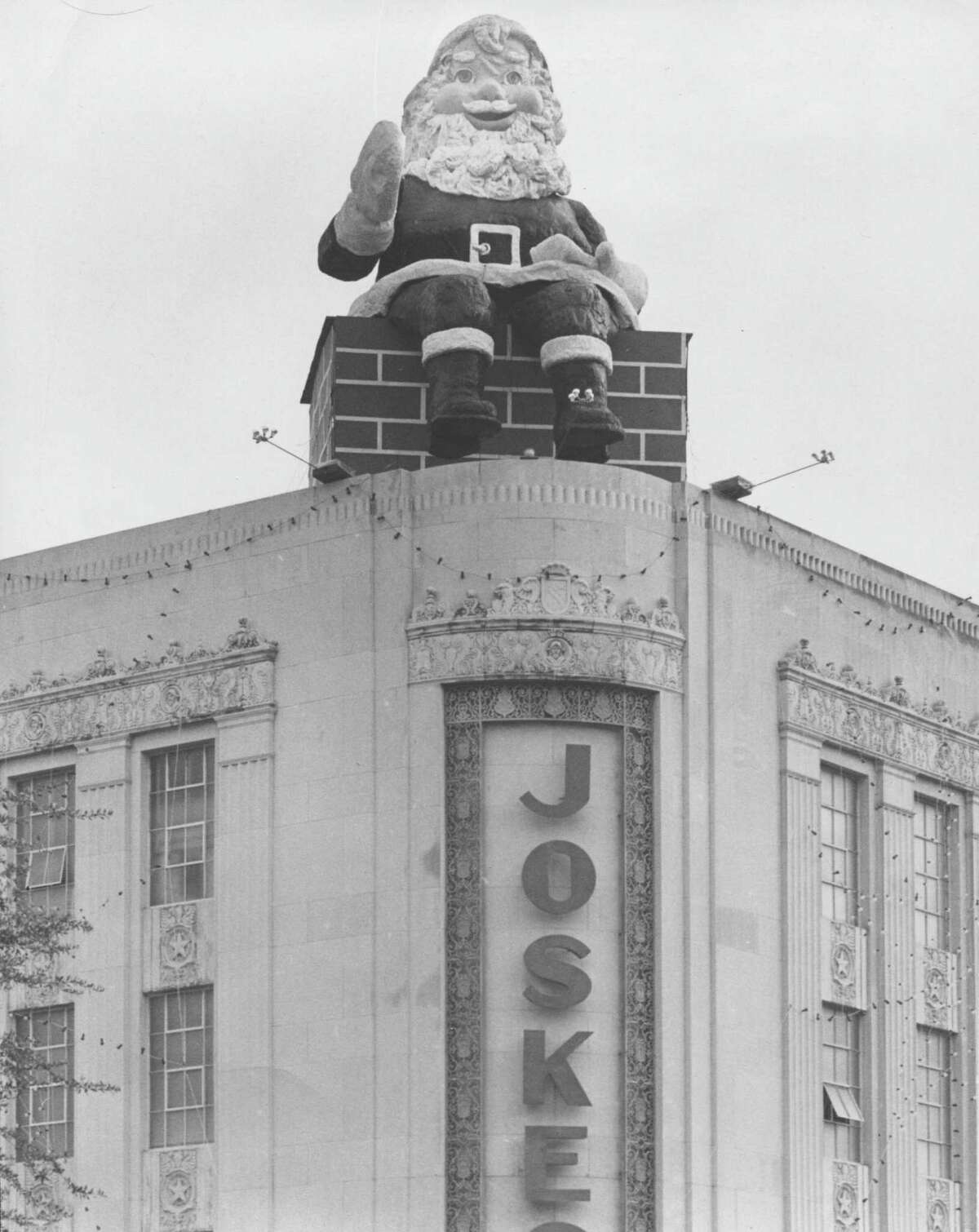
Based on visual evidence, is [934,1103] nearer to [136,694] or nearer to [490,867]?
[490,867]

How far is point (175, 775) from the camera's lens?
5216 cm

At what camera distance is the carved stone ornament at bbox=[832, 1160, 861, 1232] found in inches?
1998

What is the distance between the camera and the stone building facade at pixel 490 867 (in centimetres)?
4822

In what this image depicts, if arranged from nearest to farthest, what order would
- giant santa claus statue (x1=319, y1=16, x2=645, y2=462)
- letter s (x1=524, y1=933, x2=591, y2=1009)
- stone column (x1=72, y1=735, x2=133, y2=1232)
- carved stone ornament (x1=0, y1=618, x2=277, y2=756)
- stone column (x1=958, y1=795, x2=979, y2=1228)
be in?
1. letter s (x1=524, y1=933, x2=591, y2=1009)
2. stone column (x1=72, y1=735, x2=133, y2=1232)
3. carved stone ornament (x1=0, y1=618, x2=277, y2=756)
4. giant santa claus statue (x1=319, y1=16, x2=645, y2=462)
5. stone column (x1=958, y1=795, x2=979, y2=1228)

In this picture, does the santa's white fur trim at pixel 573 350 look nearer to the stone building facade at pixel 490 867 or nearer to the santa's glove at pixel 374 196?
the stone building facade at pixel 490 867

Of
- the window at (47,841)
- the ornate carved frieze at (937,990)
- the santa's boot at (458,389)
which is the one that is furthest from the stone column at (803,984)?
the window at (47,841)

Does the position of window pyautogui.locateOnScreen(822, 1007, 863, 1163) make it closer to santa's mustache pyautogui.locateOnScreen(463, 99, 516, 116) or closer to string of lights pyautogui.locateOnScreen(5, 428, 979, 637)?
string of lights pyautogui.locateOnScreen(5, 428, 979, 637)

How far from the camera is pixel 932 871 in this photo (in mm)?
54750

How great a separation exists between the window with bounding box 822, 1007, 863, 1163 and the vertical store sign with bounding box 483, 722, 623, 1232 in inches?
171

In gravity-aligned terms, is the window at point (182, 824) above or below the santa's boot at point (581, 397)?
below

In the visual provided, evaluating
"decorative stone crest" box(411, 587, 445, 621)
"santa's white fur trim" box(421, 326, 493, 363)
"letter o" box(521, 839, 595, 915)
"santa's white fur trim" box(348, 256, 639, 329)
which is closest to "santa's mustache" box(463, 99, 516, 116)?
"santa's white fur trim" box(348, 256, 639, 329)

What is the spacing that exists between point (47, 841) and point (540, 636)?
29.2 ft

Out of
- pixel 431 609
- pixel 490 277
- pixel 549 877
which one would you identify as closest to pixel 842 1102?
pixel 549 877

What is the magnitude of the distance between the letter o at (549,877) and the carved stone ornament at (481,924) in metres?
0.65
